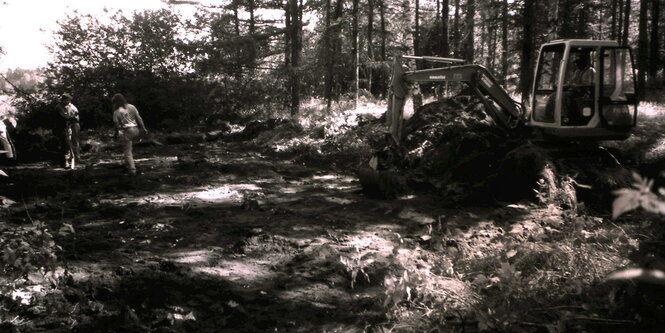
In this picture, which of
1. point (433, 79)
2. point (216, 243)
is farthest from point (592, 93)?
point (216, 243)

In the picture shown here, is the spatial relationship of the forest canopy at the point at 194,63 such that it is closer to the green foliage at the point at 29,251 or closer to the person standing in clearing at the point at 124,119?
the person standing in clearing at the point at 124,119

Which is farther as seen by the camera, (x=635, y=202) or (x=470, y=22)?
(x=470, y=22)

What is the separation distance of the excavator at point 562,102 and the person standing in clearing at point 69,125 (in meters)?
7.88

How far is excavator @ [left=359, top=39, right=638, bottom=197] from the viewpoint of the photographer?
8938mm

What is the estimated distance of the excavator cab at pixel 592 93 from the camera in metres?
8.89

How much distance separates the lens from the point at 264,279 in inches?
240

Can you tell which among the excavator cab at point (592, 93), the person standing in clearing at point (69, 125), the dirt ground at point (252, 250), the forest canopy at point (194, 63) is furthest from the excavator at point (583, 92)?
the forest canopy at point (194, 63)

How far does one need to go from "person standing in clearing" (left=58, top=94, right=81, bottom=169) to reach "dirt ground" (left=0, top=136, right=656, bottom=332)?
2.30ft

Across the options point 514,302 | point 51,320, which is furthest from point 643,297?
point 51,320

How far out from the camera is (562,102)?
9.20 meters

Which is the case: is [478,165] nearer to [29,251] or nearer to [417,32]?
[29,251]

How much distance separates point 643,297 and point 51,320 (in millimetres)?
5065

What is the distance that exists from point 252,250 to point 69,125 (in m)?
8.36

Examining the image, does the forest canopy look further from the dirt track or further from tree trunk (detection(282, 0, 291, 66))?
the dirt track
